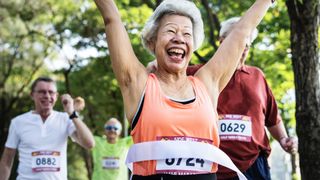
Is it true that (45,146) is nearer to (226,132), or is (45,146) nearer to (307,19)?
(226,132)

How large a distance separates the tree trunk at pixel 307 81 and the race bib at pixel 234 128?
2.31 metres

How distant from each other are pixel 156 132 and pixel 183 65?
1.23 ft

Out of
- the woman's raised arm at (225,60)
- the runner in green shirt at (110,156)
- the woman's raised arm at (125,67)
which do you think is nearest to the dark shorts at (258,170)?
the woman's raised arm at (225,60)

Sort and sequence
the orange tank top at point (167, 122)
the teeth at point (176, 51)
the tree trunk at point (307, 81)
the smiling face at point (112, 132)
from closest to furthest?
the orange tank top at point (167, 122) → the teeth at point (176, 51) → the tree trunk at point (307, 81) → the smiling face at point (112, 132)

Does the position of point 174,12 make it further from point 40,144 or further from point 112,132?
point 112,132

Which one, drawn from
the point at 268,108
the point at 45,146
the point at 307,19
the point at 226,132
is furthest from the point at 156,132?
the point at 307,19

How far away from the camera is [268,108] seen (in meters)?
4.49

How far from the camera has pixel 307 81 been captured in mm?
6367

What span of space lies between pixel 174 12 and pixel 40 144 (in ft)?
10.9

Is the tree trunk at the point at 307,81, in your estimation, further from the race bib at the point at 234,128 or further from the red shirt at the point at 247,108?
the race bib at the point at 234,128

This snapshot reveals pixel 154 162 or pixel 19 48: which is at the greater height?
pixel 19 48

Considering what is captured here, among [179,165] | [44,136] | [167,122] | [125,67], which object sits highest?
[44,136]

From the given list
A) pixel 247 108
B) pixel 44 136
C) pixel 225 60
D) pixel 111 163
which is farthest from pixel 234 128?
pixel 111 163

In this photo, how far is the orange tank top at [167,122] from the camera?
2.40 meters
